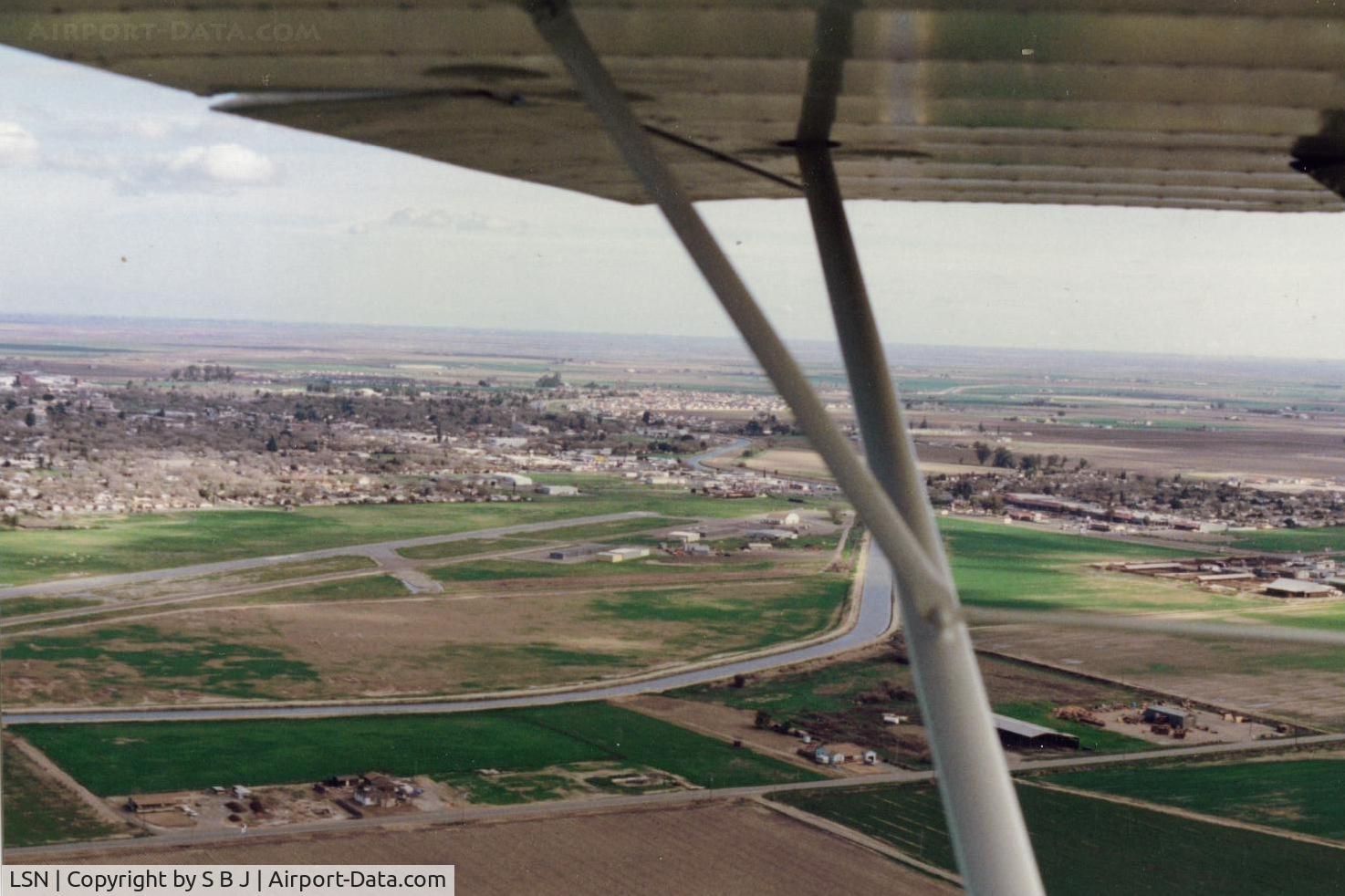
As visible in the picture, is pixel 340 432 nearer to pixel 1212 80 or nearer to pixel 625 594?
pixel 625 594

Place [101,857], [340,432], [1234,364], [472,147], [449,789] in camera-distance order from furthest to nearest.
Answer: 1. [1234,364]
2. [340,432]
3. [449,789]
4. [101,857]
5. [472,147]

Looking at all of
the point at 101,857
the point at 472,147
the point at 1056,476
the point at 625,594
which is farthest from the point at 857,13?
the point at 1056,476

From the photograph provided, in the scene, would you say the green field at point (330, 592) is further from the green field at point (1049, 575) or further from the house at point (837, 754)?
the green field at point (1049, 575)

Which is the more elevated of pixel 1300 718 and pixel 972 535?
pixel 972 535

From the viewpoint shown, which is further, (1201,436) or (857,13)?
(1201,436)

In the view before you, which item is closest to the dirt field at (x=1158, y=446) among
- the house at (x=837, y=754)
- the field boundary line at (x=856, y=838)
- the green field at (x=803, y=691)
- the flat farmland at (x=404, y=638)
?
the flat farmland at (x=404, y=638)

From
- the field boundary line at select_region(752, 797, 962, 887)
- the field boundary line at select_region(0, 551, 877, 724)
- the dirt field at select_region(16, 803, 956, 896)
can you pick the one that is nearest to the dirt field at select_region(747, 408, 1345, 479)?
the field boundary line at select_region(0, 551, 877, 724)

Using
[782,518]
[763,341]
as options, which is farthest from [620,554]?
[763,341]
